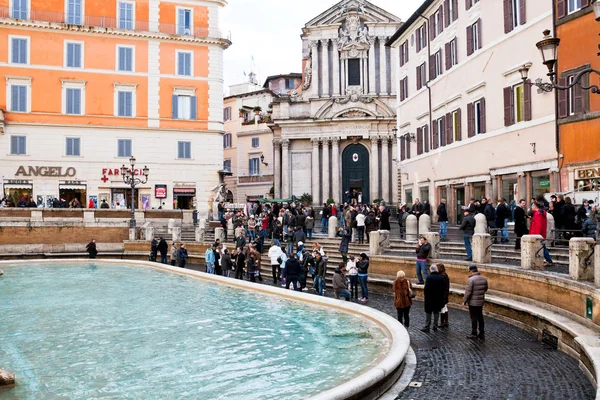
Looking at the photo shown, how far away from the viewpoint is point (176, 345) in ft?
40.4

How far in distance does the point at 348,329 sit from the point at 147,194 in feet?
98.3

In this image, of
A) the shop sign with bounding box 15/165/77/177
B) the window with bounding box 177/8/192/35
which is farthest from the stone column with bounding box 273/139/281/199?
the shop sign with bounding box 15/165/77/177

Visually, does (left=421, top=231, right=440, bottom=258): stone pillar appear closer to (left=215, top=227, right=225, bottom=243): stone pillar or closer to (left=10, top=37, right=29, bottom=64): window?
(left=215, top=227, right=225, bottom=243): stone pillar

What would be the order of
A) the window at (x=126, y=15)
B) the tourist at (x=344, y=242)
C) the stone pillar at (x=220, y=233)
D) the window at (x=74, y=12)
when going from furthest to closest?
1. the window at (x=126, y=15)
2. the window at (x=74, y=12)
3. the stone pillar at (x=220, y=233)
4. the tourist at (x=344, y=242)

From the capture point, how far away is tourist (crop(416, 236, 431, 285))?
1747cm

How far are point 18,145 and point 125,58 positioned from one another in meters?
8.69

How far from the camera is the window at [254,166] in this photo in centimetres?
5956

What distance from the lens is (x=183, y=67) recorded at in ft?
139

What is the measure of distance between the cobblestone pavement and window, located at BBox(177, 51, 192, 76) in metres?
32.2

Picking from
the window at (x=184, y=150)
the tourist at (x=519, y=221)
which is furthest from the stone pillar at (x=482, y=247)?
the window at (x=184, y=150)

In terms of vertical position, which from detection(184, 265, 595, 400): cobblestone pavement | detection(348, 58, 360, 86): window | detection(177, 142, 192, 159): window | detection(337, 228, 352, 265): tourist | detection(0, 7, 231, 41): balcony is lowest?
detection(184, 265, 595, 400): cobblestone pavement

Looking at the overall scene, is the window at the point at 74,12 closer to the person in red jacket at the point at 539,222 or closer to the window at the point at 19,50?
the window at the point at 19,50

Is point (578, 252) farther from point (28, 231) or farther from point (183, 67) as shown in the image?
point (183, 67)

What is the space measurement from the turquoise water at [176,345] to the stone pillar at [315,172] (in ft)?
99.9
